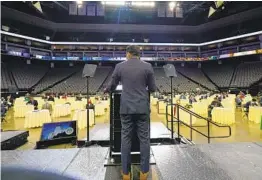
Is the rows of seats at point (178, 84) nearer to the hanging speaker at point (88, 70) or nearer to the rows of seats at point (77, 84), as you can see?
the rows of seats at point (77, 84)

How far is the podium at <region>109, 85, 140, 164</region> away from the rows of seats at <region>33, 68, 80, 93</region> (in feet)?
75.1

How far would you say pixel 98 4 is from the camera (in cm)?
2419

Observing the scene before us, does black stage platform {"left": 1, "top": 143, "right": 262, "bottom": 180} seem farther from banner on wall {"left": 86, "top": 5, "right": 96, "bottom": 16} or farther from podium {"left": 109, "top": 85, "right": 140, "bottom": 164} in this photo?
banner on wall {"left": 86, "top": 5, "right": 96, "bottom": 16}

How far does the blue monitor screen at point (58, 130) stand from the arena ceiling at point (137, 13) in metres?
20.4

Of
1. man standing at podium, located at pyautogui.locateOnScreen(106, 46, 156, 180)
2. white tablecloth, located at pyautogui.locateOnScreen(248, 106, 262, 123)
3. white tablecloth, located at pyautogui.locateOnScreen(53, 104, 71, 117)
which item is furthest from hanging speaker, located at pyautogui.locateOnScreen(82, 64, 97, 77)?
white tablecloth, located at pyautogui.locateOnScreen(248, 106, 262, 123)

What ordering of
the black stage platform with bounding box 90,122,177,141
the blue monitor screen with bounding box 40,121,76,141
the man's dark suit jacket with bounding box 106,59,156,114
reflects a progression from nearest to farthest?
the man's dark suit jacket with bounding box 106,59,156,114, the black stage platform with bounding box 90,122,177,141, the blue monitor screen with bounding box 40,121,76,141

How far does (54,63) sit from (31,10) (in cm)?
805

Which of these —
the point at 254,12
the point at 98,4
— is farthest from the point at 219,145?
the point at 254,12

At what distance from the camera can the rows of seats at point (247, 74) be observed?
73.5 ft

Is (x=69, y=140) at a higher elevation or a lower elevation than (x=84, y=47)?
lower

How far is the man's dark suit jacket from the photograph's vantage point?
7.68 ft

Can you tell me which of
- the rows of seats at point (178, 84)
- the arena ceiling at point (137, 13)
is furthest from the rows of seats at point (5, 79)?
the rows of seats at point (178, 84)

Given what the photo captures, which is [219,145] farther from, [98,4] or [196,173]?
[98,4]

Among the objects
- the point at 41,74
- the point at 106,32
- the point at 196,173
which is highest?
the point at 106,32
